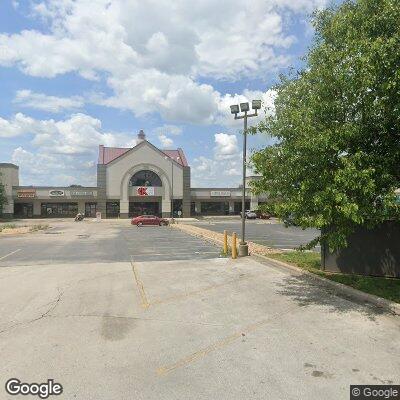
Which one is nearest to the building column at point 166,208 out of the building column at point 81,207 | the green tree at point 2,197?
the building column at point 81,207

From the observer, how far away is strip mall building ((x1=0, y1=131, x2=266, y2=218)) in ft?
217

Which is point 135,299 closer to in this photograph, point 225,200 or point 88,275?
point 88,275

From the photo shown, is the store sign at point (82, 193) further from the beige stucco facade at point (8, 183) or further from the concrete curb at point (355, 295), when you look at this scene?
the concrete curb at point (355, 295)

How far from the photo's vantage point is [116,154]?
7081cm

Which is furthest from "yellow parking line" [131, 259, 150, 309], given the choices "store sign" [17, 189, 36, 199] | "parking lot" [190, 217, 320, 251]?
"store sign" [17, 189, 36, 199]

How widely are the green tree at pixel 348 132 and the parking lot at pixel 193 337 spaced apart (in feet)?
7.46

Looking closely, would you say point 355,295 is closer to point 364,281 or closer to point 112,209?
point 364,281

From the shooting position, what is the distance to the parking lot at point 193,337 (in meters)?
5.78

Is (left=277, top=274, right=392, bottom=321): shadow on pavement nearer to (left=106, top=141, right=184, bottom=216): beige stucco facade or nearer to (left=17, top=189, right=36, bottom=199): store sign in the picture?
(left=106, top=141, right=184, bottom=216): beige stucco facade

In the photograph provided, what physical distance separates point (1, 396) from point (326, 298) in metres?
7.73

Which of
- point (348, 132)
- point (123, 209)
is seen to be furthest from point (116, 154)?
point (348, 132)

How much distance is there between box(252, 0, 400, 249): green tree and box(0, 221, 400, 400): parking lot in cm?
227

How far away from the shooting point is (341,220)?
359 inches

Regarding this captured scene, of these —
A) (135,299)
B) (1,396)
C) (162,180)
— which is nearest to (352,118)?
(135,299)
